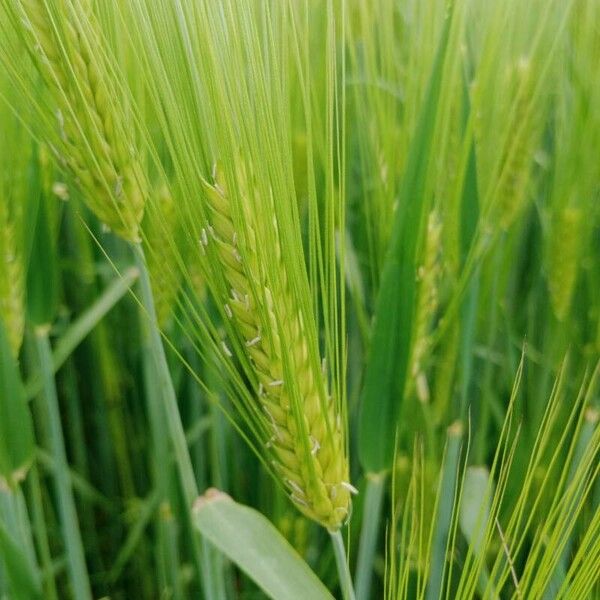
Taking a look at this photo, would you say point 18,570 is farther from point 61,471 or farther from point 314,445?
point 314,445

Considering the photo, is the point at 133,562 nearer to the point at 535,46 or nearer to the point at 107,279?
the point at 107,279

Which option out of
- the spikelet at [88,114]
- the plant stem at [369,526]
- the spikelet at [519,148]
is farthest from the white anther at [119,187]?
the spikelet at [519,148]

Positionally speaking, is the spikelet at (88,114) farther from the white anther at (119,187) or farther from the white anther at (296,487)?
the white anther at (296,487)

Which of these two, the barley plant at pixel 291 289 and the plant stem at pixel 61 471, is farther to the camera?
the plant stem at pixel 61 471

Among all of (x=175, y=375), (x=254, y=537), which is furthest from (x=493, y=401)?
(x=254, y=537)

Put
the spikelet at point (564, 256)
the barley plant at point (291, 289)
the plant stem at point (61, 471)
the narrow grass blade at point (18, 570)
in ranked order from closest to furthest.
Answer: the barley plant at point (291, 289) < the narrow grass blade at point (18, 570) < the plant stem at point (61, 471) < the spikelet at point (564, 256)

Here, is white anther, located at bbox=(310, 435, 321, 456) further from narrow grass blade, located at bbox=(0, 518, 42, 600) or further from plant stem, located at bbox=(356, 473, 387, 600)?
narrow grass blade, located at bbox=(0, 518, 42, 600)
